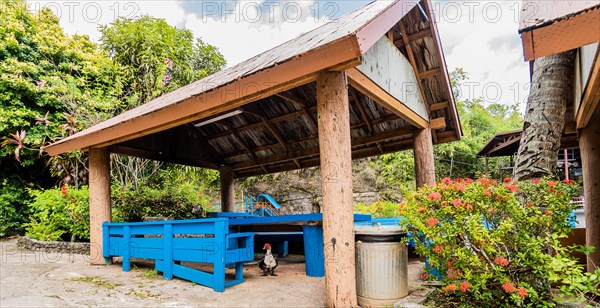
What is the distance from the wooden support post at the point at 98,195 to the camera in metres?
6.33

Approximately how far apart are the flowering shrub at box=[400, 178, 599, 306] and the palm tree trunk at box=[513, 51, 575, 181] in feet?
1.97

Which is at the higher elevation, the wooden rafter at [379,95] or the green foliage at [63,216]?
the wooden rafter at [379,95]

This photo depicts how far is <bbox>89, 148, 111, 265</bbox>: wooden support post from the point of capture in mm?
6332

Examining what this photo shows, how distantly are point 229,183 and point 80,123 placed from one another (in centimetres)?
470

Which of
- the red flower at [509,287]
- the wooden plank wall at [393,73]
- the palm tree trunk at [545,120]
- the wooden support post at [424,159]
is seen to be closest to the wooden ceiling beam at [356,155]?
the wooden support post at [424,159]

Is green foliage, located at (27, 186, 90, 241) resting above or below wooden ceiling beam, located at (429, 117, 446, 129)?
below

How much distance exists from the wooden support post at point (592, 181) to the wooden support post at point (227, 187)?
7.46 metres

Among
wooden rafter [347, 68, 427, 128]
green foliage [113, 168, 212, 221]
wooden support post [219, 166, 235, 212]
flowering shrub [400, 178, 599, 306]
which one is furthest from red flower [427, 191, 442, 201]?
wooden support post [219, 166, 235, 212]

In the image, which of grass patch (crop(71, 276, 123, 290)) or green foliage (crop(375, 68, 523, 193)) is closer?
grass patch (crop(71, 276, 123, 290))

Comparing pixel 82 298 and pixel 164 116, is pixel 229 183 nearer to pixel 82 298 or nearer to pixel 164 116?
pixel 164 116

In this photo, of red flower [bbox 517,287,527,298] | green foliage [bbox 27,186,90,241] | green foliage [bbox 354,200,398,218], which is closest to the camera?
red flower [bbox 517,287,527,298]

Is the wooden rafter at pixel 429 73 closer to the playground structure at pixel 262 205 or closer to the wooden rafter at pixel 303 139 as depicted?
the wooden rafter at pixel 303 139

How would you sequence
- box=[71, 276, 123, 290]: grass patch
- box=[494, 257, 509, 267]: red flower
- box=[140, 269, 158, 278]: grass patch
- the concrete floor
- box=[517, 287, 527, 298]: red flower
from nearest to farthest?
box=[517, 287, 527, 298]: red flower < box=[494, 257, 509, 267]: red flower < the concrete floor < box=[71, 276, 123, 290]: grass patch < box=[140, 269, 158, 278]: grass patch

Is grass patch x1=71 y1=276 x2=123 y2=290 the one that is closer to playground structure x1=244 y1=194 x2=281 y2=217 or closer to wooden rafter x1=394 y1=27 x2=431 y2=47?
wooden rafter x1=394 y1=27 x2=431 y2=47
